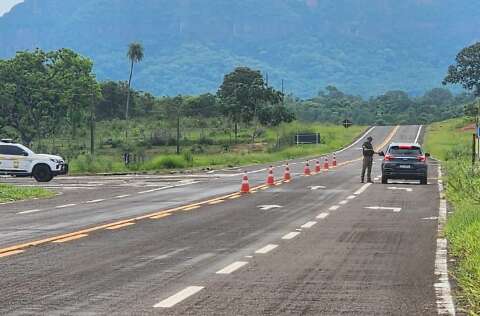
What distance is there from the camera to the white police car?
38562mm

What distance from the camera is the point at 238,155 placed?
7038 cm

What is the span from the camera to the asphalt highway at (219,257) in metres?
8.85

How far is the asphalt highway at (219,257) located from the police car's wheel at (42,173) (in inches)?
550

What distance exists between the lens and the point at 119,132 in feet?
343

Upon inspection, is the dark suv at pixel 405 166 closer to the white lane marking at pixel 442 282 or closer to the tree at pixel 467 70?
the white lane marking at pixel 442 282

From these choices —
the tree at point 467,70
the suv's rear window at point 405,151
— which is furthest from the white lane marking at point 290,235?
the tree at point 467,70

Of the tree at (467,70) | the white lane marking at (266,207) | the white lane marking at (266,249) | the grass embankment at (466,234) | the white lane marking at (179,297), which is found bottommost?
the white lane marking at (266,207)

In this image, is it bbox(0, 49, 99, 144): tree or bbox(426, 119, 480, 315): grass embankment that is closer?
bbox(426, 119, 480, 315): grass embankment

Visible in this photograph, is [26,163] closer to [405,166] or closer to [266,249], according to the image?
[405,166]

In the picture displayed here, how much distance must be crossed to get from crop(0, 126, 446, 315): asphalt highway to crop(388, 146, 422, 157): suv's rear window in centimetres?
888

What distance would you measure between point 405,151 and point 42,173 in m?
15.5

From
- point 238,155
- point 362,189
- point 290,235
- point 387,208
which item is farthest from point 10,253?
point 238,155

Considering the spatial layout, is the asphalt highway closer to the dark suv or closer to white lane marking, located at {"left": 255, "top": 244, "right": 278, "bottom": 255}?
white lane marking, located at {"left": 255, "top": 244, "right": 278, "bottom": 255}

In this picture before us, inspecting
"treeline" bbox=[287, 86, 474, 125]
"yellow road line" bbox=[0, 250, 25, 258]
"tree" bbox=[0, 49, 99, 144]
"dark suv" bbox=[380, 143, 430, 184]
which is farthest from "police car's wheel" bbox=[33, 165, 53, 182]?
"treeline" bbox=[287, 86, 474, 125]
